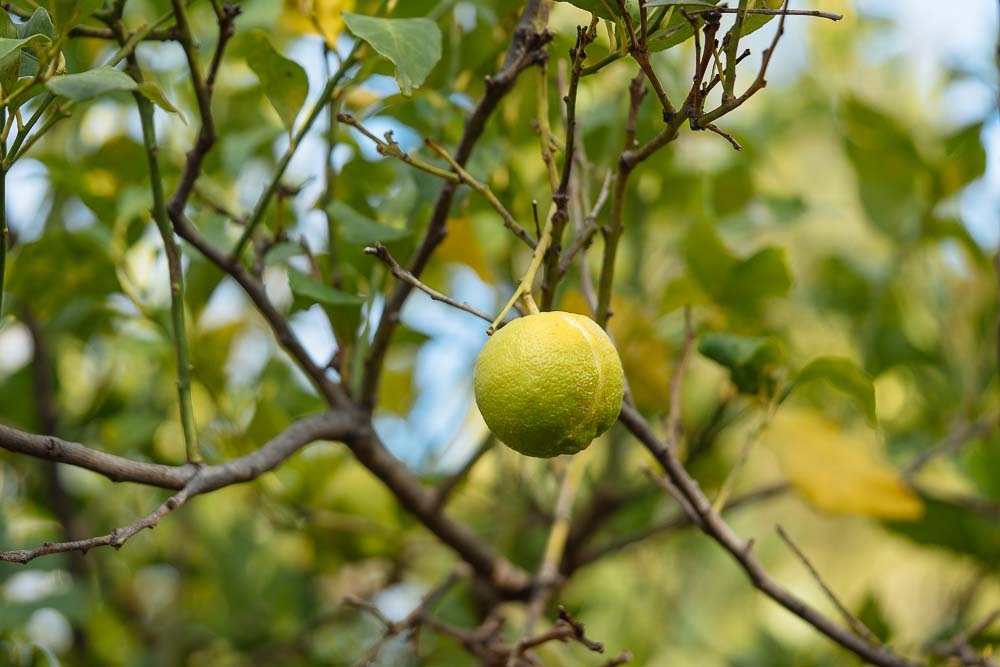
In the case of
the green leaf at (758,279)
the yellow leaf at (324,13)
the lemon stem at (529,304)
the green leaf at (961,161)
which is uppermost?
the yellow leaf at (324,13)

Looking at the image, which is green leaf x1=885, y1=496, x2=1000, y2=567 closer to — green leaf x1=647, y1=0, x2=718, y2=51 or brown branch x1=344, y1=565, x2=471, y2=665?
brown branch x1=344, y1=565, x2=471, y2=665

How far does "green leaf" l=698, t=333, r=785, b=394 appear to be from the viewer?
2.20 feet

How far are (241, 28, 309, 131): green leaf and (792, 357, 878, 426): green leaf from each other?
44cm

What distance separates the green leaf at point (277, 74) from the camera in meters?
0.65

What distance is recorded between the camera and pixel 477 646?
75 centimetres

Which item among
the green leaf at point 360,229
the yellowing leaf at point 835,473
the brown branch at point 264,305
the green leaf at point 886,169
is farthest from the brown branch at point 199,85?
the green leaf at point 886,169

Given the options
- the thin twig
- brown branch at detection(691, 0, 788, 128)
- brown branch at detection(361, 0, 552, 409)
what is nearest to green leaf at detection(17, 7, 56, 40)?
brown branch at detection(361, 0, 552, 409)

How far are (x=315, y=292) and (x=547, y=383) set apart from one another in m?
0.26

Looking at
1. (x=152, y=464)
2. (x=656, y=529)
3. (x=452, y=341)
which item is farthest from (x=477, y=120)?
(x=452, y=341)

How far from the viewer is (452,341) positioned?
1222mm

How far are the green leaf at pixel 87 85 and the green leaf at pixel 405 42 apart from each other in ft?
0.49

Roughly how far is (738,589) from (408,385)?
2.55ft

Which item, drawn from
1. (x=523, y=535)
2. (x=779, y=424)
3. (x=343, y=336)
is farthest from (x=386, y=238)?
(x=523, y=535)

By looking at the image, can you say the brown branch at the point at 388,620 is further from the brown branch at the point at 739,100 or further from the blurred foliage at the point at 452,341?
the brown branch at the point at 739,100
